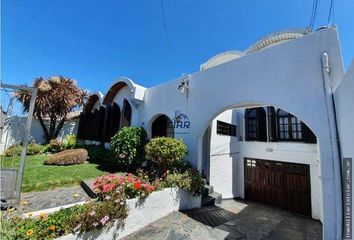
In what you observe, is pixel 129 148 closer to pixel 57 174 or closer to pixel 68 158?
pixel 57 174

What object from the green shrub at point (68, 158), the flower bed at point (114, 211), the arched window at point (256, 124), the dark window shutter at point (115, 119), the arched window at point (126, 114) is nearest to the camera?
the flower bed at point (114, 211)

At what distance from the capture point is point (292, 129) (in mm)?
12477

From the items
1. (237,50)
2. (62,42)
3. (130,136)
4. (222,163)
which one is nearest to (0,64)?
(130,136)

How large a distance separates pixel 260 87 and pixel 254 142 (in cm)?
826

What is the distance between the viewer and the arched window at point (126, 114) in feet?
44.2

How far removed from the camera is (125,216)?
550 centimetres

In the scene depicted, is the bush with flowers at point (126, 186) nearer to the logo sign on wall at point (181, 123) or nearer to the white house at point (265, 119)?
the white house at point (265, 119)

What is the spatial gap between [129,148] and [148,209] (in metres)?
4.13

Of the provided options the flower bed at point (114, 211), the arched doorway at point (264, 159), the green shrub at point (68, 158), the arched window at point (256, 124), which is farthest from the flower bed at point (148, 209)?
the arched window at point (256, 124)

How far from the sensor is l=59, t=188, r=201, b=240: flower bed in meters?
4.98

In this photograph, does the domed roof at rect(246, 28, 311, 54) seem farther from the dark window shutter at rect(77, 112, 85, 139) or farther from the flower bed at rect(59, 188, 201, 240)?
the dark window shutter at rect(77, 112, 85, 139)

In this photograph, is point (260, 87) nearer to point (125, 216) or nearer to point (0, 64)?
point (125, 216)

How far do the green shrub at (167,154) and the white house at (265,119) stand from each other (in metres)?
0.90

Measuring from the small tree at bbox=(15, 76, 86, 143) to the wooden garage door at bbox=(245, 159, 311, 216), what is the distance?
15911 millimetres
